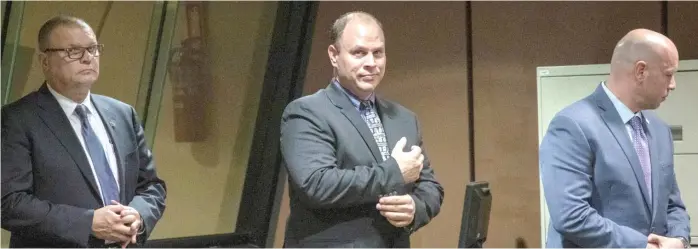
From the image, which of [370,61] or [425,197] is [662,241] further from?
[370,61]

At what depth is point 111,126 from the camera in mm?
2525

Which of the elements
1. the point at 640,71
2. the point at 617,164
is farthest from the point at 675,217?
the point at 640,71

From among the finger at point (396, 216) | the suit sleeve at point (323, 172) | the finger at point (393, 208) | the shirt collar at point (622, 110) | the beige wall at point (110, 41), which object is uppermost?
the beige wall at point (110, 41)

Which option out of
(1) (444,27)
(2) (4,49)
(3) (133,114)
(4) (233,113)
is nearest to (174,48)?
(4) (233,113)

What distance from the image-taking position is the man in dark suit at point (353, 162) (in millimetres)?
2211

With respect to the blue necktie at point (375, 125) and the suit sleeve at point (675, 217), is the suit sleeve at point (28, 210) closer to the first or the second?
the blue necktie at point (375, 125)

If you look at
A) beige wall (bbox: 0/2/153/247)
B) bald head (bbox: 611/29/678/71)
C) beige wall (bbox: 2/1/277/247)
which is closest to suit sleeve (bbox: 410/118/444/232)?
bald head (bbox: 611/29/678/71)

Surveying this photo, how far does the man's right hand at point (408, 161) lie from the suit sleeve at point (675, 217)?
0.81 metres

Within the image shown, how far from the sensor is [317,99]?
2.35 m

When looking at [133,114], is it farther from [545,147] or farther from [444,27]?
[444,27]

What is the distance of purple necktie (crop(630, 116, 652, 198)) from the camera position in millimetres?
2512

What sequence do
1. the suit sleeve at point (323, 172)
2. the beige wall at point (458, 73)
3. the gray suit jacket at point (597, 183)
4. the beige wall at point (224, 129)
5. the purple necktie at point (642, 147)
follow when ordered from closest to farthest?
the suit sleeve at point (323, 172) < the gray suit jacket at point (597, 183) < the purple necktie at point (642, 147) < the beige wall at point (458, 73) < the beige wall at point (224, 129)

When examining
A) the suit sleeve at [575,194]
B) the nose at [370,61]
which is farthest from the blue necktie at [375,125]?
the suit sleeve at [575,194]

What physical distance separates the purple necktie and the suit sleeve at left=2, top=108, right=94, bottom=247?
1528 mm
